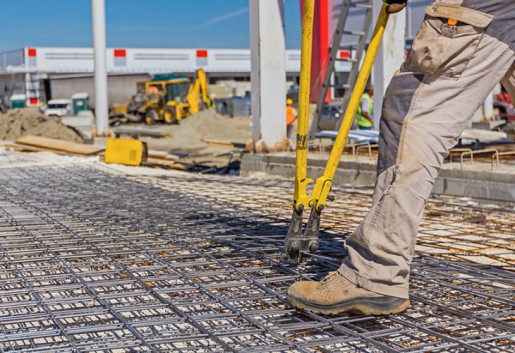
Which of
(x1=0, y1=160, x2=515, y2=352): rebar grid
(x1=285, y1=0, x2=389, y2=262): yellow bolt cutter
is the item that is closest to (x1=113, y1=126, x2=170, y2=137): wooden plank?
(x1=0, y1=160, x2=515, y2=352): rebar grid

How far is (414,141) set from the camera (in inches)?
99.0

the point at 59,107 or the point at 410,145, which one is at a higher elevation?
the point at 410,145

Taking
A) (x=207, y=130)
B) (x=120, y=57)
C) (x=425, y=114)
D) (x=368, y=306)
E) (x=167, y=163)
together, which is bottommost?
(x=207, y=130)

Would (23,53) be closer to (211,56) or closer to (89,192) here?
(211,56)

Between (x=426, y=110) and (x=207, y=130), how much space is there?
22301 mm

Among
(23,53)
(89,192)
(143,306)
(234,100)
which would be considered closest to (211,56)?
(23,53)

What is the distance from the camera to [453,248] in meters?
4.24

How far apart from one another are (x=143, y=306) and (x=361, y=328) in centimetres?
85

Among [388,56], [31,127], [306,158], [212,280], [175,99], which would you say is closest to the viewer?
[306,158]

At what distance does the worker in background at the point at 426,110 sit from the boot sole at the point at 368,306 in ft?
0.06

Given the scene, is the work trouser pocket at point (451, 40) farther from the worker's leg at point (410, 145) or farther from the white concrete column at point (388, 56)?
the white concrete column at point (388, 56)

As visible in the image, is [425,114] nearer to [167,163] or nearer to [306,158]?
[306,158]

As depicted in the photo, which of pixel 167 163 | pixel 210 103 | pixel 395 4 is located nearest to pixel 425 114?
pixel 395 4

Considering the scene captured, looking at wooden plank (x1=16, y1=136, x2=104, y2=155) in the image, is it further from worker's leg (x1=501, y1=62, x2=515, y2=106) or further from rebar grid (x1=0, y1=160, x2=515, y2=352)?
worker's leg (x1=501, y1=62, x2=515, y2=106)
